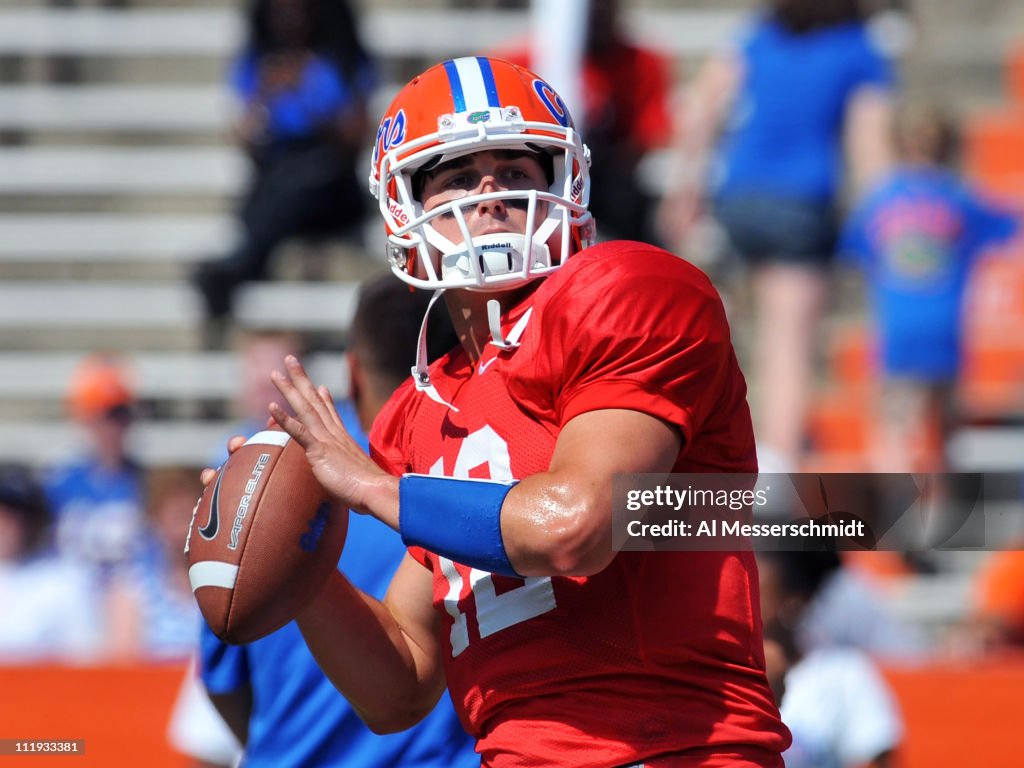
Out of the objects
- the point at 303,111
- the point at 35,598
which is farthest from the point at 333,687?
the point at 303,111

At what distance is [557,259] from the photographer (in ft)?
8.28

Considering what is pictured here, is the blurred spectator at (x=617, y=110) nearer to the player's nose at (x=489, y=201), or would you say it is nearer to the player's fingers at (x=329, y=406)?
the player's nose at (x=489, y=201)

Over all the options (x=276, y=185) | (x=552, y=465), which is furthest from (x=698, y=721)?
(x=276, y=185)

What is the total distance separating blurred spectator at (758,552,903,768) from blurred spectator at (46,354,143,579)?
3064mm

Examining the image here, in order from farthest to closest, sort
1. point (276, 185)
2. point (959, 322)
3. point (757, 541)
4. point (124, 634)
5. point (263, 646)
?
point (276, 185), point (959, 322), point (124, 634), point (263, 646), point (757, 541)

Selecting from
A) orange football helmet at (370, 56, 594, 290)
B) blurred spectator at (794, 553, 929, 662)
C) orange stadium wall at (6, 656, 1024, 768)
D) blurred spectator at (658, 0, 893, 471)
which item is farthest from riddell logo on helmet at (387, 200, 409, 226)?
blurred spectator at (658, 0, 893, 471)

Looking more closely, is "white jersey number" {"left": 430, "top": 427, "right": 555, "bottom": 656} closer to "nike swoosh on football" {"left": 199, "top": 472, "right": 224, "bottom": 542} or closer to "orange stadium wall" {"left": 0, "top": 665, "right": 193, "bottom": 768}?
"nike swoosh on football" {"left": 199, "top": 472, "right": 224, "bottom": 542}

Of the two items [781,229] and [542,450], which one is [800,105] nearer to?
[781,229]

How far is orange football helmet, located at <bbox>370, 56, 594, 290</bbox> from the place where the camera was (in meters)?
2.43

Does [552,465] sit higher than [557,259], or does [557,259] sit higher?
[557,259]

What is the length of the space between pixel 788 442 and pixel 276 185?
2.44 meters

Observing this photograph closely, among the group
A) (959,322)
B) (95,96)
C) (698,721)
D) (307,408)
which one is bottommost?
(698,721)

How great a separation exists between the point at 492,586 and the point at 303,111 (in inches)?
191

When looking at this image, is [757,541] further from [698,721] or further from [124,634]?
[124,634]
